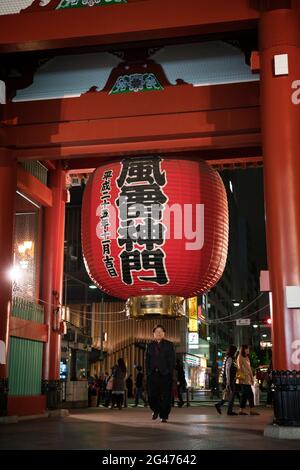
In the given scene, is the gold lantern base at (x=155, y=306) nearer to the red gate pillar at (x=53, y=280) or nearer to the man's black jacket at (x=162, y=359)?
the man's black jacket at (x=162, y=359)

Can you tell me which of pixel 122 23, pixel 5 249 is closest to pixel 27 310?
pixel 5 249

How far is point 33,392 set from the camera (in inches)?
541

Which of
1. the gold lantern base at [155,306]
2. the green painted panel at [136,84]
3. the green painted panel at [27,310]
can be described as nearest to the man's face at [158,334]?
the gold lantern base at [155,306]

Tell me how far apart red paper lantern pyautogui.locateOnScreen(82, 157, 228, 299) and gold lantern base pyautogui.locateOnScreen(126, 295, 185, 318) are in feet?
0.34

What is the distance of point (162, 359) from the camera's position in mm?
10070

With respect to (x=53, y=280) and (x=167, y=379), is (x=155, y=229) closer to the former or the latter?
(x=167, y=379)

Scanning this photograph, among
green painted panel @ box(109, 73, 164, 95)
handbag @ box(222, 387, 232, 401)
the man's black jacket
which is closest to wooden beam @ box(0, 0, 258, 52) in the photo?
green painted panel @ box(109, 73, 164, 95)

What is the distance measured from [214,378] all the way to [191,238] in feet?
85.9

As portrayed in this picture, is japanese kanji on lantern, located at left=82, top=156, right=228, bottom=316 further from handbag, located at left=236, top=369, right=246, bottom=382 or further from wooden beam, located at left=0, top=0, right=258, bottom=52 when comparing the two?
handbag, located at left=236, top=369, right=246, bottom=382

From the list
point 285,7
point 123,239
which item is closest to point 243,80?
point 285,7

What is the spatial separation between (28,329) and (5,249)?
2847 mm

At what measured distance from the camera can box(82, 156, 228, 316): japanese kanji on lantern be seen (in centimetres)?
912

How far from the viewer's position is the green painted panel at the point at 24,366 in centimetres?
1282

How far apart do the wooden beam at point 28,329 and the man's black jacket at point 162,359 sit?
12.2ft
